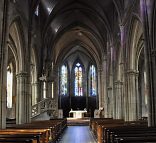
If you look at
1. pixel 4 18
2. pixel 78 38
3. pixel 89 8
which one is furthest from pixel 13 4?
pixel 78 38

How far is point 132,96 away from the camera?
21.6m

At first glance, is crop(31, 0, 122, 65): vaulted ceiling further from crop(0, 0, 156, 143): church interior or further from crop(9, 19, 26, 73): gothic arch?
crop(9, 19, 26, 73): gothic arch

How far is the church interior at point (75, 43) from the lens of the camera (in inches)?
617

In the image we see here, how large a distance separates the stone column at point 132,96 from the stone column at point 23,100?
8.05 meters

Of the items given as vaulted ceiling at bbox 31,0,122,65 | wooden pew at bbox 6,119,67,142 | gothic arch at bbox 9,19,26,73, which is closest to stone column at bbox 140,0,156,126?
wooden pew at bbox 6,119,67,142

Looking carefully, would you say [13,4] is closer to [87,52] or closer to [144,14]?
[144,14]

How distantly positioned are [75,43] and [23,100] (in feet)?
82.7

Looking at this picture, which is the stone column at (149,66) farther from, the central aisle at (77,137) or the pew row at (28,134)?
the pew row at (28,134)

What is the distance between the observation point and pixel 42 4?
2966 cm

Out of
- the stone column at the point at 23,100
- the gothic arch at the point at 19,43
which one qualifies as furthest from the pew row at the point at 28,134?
the gothic arch at the point at 19,43

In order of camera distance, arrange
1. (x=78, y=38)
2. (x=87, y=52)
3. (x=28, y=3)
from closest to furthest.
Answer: (x=28, y=3) < (x=78, y=38) < (x=87, y=52)

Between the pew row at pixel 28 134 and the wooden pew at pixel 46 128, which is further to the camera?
the wooden pew at pixel 46 128

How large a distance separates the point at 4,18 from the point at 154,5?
852 cm

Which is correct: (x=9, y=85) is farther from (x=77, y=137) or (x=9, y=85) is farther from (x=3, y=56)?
(x=3, y=56)
